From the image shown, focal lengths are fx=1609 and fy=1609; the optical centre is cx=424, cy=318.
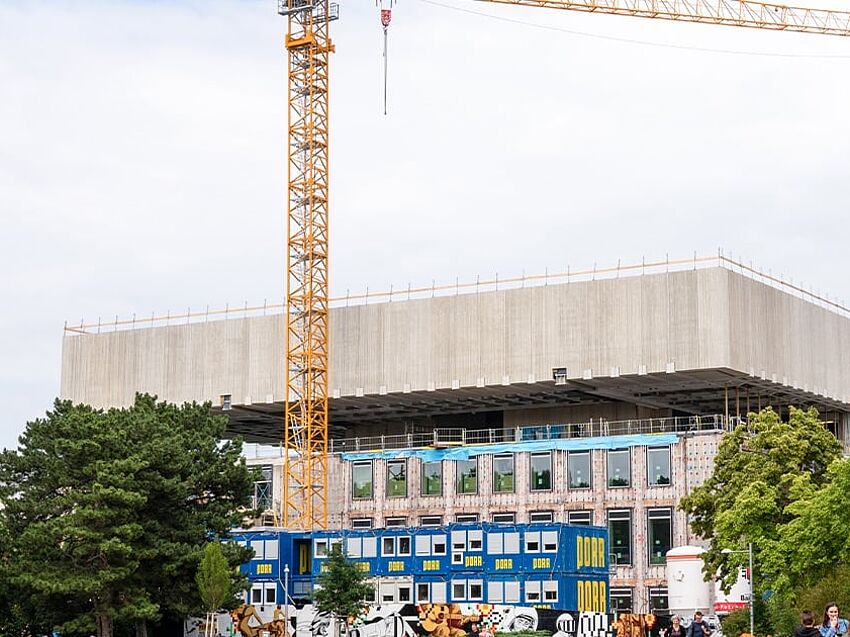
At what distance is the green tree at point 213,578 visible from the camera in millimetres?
64812

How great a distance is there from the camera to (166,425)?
72.4m

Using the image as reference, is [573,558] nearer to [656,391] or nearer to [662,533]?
[662,533]

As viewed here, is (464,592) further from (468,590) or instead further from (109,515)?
(109,515)

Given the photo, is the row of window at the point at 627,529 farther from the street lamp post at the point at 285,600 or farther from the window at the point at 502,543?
the street lamp post at the point at 285,600

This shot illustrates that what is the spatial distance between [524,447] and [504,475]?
2.05 metres

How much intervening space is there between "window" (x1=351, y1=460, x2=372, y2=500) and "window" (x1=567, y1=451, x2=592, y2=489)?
13322 millimetres

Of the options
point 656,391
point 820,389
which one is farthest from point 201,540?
point 820,389

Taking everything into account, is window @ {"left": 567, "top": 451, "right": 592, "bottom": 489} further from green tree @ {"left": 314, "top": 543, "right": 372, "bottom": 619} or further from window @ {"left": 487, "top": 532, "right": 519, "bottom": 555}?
green tree @ {"left": 314, "top": 543, "right": 372, "bottom": 619}

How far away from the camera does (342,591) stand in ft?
232

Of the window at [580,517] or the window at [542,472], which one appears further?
the window at [542,472]

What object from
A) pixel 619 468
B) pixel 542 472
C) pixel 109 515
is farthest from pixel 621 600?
pixel 109 515

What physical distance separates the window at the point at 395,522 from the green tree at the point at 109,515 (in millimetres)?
26869

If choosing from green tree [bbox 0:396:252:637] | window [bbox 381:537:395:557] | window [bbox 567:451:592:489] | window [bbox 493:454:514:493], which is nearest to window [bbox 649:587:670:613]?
window [bbox 567:451:592:489]

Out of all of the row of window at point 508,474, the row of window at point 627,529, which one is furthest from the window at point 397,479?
the row of window at point 627,529
